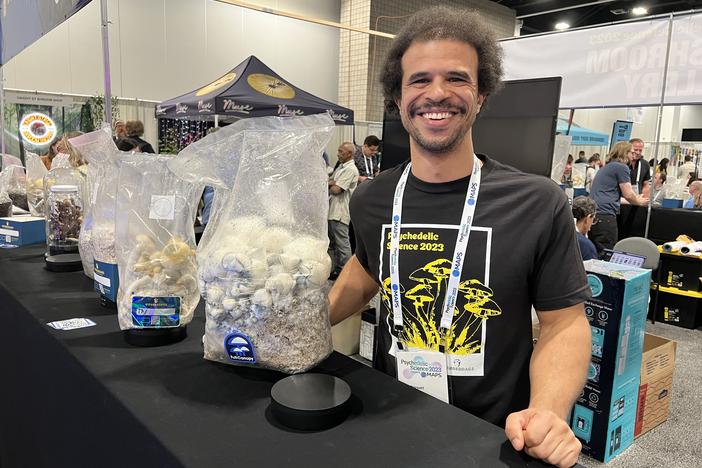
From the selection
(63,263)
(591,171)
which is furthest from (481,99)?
(591,171)

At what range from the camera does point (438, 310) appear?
1.01 metres

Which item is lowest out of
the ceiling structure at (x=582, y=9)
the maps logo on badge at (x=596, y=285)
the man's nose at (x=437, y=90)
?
the maps logo on badge at (x=596, y=285)

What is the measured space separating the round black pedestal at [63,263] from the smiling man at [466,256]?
0.82 metres

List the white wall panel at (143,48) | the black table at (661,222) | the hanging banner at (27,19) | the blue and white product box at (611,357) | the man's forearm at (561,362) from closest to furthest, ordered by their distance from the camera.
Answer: the man's forearm at (561,362) → the hanging banner at (27,19) → the blue and white product box at (611,357) → the black table at (661,222) → the white wall panel at (143,48)

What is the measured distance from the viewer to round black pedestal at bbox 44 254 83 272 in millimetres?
1387

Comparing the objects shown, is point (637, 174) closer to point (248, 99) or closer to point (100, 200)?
point (248, 99)

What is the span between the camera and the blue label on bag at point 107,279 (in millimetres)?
1039

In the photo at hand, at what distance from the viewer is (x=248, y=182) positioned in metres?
0.75

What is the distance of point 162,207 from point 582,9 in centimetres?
1368

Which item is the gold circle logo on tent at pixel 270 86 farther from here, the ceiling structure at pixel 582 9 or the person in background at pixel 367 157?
the ceiling structure at pixel 582 9

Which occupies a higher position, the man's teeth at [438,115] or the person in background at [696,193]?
the man's teeth at [438,115]

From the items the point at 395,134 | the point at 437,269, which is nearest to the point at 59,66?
the point at 395,134

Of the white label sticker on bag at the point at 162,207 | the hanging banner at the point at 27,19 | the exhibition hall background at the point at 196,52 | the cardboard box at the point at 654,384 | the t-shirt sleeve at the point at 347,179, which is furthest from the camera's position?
the exhibition hall background at the point at 196,52

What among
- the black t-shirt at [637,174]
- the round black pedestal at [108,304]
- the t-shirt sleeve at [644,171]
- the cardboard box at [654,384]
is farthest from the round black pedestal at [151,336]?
the t-shirt sleeve at [644,171]
